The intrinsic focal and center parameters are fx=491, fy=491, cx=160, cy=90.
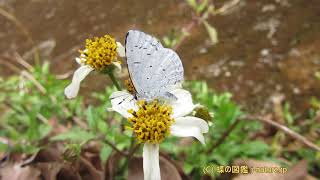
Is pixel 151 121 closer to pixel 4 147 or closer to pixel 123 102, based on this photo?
pixel 123 102

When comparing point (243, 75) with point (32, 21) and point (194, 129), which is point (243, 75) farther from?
point (32, 21)

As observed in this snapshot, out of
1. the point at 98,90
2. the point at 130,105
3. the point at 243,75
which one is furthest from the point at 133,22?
the point at 130,105

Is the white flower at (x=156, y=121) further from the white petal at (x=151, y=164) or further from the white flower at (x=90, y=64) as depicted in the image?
the white flower at (x=90, y=64)

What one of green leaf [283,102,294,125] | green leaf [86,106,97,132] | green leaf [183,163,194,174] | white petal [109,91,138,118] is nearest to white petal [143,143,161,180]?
white petal [109,91,138,118]

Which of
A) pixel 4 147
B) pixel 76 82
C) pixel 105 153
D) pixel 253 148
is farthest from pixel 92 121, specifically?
pixel 253 148

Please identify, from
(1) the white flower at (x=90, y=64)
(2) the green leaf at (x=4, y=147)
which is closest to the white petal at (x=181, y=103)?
(1) the white flower at (x=90, y=64)

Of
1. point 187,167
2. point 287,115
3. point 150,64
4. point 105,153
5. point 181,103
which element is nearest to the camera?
point 150,64
